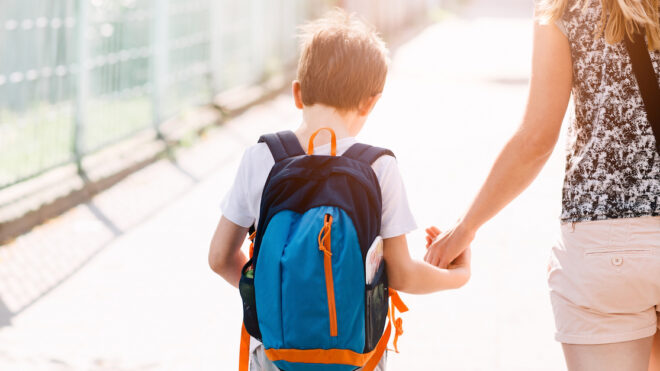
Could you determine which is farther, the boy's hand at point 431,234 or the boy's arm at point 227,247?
the boy's hand at point 431,234

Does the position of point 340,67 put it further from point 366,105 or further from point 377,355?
point 377,355

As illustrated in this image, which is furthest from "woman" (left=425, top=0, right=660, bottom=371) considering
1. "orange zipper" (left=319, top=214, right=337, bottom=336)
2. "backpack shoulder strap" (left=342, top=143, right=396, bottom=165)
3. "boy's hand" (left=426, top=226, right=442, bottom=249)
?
"boy's hand" (left=426, top=226, right=442, bottom=249)

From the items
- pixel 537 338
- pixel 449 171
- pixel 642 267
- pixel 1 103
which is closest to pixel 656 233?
pixel 642 267

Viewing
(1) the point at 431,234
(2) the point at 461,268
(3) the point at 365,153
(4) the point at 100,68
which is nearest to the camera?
(3) the point at 365,153

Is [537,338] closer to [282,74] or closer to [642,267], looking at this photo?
[642,267]

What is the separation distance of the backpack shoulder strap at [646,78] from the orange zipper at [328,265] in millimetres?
743

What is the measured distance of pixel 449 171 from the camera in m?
8.65

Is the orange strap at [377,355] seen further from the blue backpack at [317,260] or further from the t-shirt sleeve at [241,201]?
the t-shirt sleeve at [241,201]

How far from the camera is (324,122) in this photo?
2.38 meters

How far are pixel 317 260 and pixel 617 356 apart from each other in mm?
723

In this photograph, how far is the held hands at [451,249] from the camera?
279 cm

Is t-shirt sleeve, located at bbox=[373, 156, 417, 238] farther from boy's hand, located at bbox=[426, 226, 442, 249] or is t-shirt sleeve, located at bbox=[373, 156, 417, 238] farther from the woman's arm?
boy's hand, located at bbox=[426, 226, 442, 249]

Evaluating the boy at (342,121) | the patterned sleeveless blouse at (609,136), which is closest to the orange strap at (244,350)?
the boy at (342,121)

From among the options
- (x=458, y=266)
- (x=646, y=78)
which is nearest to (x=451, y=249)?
(x=458, y=266)
